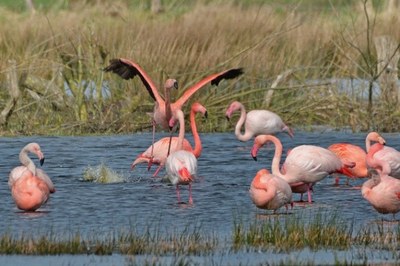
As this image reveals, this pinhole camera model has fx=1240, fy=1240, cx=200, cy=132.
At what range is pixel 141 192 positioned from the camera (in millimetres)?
11398

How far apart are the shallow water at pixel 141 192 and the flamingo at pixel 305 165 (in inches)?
9.1

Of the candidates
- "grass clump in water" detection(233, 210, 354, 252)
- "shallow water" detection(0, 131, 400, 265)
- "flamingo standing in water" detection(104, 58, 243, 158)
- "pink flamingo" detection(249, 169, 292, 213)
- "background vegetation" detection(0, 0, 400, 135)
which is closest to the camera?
"grass clump in water" detection(233, 210, 354, 252)

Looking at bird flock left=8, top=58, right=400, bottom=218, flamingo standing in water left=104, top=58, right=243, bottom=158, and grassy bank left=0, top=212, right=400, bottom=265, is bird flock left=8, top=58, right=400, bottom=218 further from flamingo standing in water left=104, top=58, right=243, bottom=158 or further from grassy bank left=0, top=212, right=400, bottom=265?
grassy bank left=0, top=212, right=400, bottom=265

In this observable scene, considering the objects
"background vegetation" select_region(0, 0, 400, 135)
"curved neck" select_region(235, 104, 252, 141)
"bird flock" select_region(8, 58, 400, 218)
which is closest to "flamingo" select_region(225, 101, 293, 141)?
"curved neck" select_region(235, 104, 252, 141)

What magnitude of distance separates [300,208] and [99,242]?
271 centimetres

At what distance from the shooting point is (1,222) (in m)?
9.49

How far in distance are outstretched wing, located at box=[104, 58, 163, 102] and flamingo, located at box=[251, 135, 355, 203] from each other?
8.97 feet

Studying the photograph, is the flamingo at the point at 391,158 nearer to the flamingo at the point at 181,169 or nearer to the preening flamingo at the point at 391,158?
the preening flamingo at the point at 391,158

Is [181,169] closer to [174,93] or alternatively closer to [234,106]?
[234,106]

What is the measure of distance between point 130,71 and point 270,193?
187 inches

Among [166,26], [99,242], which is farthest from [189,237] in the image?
[166,26]

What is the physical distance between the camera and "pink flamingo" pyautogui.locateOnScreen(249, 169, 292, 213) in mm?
9617

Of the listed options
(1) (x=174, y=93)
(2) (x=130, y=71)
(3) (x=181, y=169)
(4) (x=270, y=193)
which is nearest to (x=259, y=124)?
(1) (x=174, y=93)

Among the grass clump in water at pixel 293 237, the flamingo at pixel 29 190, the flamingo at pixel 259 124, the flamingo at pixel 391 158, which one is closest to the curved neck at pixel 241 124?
the flamingo at pixel 259 124
